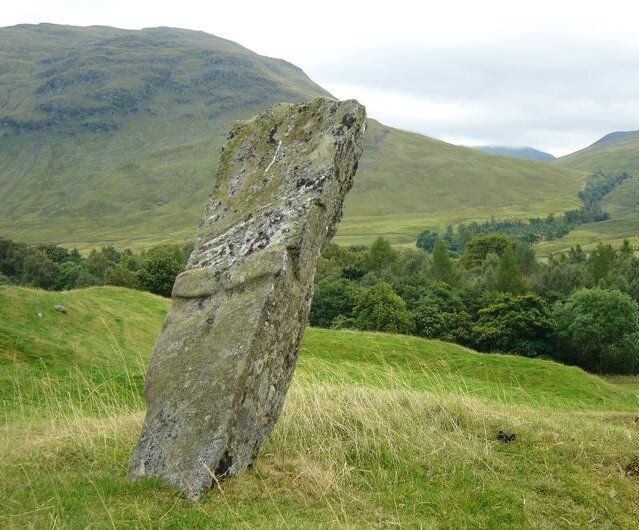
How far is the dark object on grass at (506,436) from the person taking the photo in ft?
28.8

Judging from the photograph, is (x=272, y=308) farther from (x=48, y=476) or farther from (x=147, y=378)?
(x=48, y=476)

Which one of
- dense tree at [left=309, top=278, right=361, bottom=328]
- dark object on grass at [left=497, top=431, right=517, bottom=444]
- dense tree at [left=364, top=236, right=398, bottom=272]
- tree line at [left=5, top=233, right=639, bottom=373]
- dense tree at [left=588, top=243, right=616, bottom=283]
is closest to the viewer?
dark object on grass at [left=497, top=431, right=517, bottom=444]

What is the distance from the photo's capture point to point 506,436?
880cm

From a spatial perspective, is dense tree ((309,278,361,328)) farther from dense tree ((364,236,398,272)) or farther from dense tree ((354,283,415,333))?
dense tree ((364,236,398,272))

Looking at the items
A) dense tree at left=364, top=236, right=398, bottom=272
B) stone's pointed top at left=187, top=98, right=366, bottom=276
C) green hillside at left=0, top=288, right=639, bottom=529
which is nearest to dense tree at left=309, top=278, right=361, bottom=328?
dense tree at left=364, top=236, right=398, bottom=272

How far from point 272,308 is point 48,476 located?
322 cm

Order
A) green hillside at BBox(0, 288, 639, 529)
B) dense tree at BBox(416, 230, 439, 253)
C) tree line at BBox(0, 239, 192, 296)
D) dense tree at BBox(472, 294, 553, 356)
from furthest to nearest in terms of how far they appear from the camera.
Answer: dense tree at BBox(416, 230, 439, 253)
tree line at BBox(0, 239, 192, 296)
dense tree at BBox(472, 294, 553, 356)
green hillside at BBox(0, 288, 639, 529)

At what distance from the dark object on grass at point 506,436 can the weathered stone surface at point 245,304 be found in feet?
10.5

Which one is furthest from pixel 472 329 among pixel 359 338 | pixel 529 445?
pixel 529 445

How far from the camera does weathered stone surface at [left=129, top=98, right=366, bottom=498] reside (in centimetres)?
711

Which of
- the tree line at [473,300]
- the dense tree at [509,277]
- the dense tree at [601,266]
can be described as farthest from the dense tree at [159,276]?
the dense tree at [601,266]

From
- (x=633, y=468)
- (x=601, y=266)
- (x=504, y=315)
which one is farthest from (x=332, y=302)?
(x=633, y=468)

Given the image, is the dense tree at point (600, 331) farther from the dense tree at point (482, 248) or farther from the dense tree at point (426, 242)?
the dense tree at point (426, 242)

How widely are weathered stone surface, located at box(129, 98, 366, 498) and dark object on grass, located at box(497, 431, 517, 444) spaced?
126 inches
